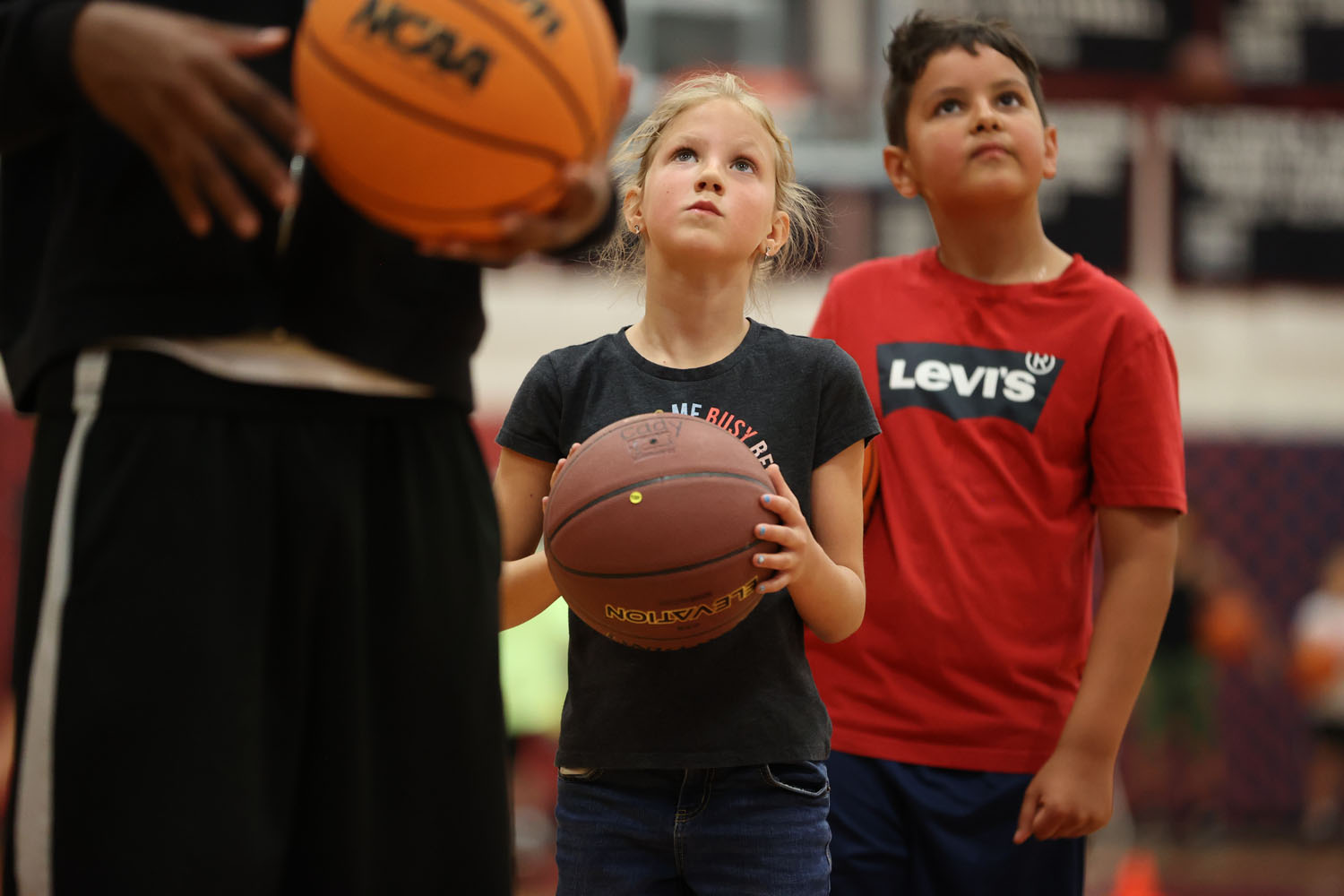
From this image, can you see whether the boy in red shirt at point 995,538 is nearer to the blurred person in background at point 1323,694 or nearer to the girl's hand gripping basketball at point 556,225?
the girl's hand gripping basketball at point 556,225

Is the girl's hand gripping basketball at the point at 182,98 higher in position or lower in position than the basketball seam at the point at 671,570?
higher

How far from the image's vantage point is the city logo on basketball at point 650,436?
5.76 ft

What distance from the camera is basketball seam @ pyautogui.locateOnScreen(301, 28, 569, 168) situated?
122cm

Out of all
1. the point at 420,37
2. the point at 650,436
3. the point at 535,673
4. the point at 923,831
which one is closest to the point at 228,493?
the point at 420,37

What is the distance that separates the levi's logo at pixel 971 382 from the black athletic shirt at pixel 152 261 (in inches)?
46.4

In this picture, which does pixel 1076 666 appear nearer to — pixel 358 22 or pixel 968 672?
pixel 968 672

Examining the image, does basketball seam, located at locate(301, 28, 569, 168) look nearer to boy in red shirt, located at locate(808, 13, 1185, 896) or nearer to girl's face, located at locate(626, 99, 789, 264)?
girl's face, located at locate(626, 99, 789, 264)

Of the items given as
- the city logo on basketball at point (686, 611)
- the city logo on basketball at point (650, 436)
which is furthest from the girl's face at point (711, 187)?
the city logo on basketball at point (686, 611)

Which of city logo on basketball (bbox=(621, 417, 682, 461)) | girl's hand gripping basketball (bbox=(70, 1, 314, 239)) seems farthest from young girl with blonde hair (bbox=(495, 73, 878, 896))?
girl's hand gripping basketball (bbox=(70, 1, 314, 239))

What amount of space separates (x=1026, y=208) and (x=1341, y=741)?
6.64 m

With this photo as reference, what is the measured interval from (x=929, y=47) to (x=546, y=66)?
1407mm

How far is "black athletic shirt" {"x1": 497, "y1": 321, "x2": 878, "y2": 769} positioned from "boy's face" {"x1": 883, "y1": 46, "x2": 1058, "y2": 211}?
0.54 metres

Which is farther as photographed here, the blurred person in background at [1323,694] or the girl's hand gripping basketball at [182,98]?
the blurred person in background at [1323,694]

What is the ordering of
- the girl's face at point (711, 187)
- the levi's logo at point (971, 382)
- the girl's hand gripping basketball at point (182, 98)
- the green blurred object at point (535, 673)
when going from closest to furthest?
the girl's hand gripping basketball at point (182, 98) → the girl's face at point (711, 187) → the levi's logo at point (971, 382) → the green blurred object at point (535, 673)
